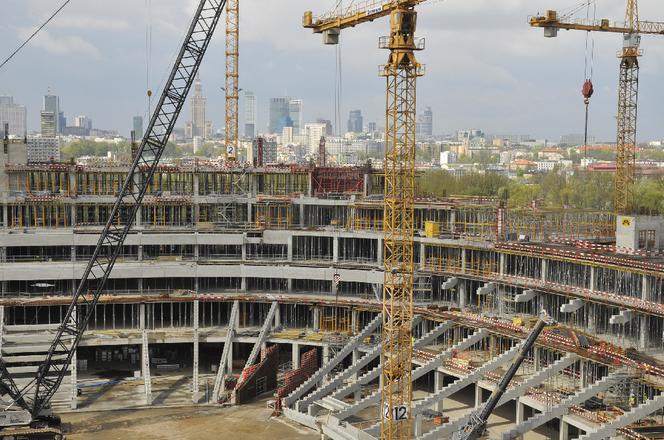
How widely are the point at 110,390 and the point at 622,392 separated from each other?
3186cm

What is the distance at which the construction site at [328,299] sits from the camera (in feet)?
153

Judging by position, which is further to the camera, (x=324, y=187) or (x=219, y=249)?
(x=324, y=187)

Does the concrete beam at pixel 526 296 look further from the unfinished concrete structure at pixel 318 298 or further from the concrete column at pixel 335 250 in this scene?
the concrete column at pixel 335 250

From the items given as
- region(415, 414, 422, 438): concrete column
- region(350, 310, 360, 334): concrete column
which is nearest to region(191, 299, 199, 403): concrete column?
region(350, 310, 360, 334): concrete column

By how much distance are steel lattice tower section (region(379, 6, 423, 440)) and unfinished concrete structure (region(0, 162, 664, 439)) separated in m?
4.49

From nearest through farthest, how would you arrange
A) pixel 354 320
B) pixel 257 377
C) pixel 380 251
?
1. pixel 257 377
2. pixel 354 320
3. pixel 380 251

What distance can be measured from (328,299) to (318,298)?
93 cm

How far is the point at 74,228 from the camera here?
238 feet

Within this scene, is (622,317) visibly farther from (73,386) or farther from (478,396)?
(73,386)

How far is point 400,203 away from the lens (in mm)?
45281

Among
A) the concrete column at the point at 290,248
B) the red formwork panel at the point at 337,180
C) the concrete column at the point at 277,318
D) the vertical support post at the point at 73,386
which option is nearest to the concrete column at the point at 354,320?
the concrete column at the point at 277,318

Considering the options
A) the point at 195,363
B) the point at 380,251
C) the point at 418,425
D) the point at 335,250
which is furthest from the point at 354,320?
the point at 418,425

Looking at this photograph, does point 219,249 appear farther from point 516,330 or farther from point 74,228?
point 516,330

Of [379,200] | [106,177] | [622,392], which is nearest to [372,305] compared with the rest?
[379,200]
